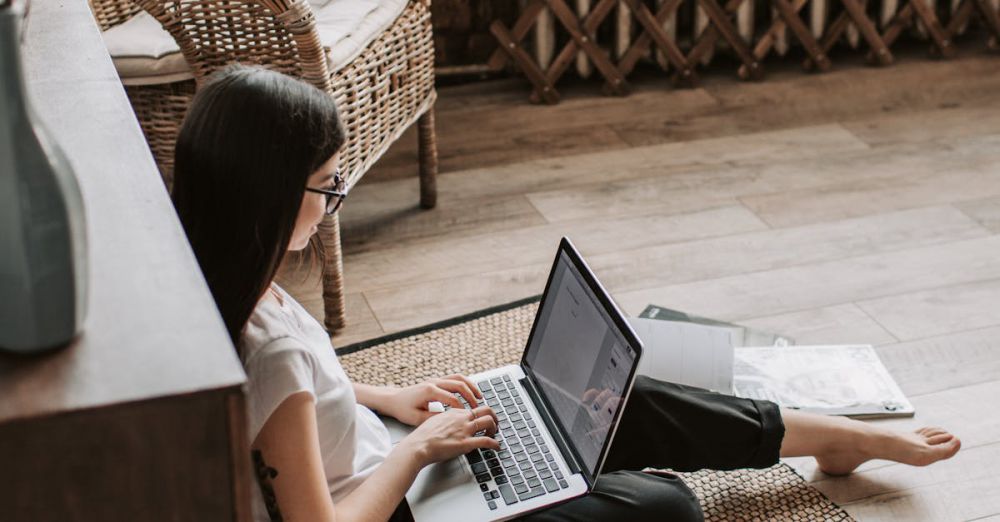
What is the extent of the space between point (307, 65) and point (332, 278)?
1.22 ft

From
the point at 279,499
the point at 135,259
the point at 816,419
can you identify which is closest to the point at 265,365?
the point at 279,499

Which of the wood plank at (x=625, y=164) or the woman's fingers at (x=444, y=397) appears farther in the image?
the wood plank at (x=625, y=164)

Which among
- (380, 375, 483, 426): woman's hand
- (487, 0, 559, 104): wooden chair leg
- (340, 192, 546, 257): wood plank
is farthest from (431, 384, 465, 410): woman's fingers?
(487, 0, 559, 104): wooden chair leg

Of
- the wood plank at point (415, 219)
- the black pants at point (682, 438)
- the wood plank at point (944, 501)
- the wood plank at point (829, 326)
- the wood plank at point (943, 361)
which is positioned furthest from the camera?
the wood plank at point (415, 219)

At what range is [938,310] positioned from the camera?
1896 mm

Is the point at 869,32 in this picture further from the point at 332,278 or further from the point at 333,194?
the point at 333,194

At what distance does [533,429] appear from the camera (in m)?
1.23

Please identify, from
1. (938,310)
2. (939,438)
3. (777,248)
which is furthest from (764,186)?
(939,438)

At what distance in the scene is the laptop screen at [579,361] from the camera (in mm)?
1119

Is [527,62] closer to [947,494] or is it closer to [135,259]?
[947,494]

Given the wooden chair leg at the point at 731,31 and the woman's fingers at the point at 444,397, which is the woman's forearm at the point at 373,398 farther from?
the wooden chair leg at the point at 731,31

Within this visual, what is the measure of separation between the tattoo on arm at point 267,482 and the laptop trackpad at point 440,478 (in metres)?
0.20

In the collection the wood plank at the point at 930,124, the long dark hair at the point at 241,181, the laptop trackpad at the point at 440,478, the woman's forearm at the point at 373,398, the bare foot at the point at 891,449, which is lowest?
the wood plank at the point at 930,124

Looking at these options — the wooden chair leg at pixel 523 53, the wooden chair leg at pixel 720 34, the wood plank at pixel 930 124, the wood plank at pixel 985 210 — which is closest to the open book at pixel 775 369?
the wood plank at pixel 985 210
